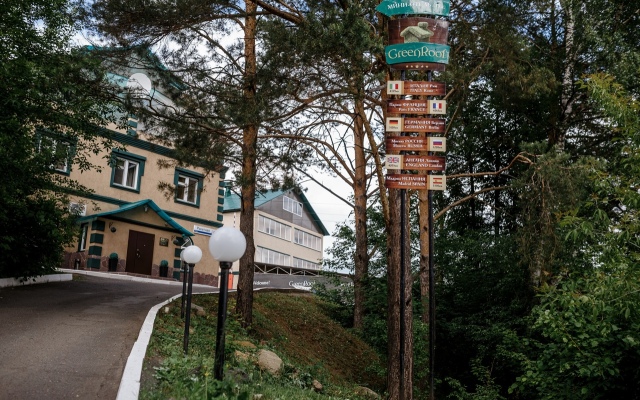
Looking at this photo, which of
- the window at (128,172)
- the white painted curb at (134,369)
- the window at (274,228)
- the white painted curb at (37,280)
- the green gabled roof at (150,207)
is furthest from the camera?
the window at (274,228)

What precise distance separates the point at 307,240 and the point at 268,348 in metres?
49.7

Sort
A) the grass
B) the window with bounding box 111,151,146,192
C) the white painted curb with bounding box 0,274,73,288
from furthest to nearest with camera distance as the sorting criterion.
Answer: the window with bounding box 111,151,146,192 → the white painted curb with bounding box 0,274,73,288 → the grass

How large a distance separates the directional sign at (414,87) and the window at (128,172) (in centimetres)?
2086

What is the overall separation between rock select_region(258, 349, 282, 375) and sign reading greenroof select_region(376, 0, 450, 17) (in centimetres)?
712

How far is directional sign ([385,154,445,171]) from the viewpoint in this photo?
474 inches

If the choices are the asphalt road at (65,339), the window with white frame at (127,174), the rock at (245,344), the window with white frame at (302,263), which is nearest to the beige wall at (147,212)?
the window with white frame at (127,174)

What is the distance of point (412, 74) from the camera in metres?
17.3

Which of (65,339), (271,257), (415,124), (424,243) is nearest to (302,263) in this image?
(271,257)

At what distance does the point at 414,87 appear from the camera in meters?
12.3

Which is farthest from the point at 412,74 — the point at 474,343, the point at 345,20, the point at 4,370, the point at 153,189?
the point at 153,189

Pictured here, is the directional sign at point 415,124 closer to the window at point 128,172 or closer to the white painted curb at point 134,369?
the white painted curb at point 134,369

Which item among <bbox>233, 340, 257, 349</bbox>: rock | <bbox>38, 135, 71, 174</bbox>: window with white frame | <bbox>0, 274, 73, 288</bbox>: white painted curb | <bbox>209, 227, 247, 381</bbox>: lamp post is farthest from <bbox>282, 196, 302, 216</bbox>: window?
<bbox>209, 227, 247, 381</bbox>: lamp post

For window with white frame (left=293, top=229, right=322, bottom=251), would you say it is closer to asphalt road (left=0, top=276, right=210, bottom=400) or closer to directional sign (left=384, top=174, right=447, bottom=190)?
asphalt road (left=0, top=276, right=210, bottom=400)

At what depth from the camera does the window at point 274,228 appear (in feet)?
183
